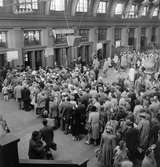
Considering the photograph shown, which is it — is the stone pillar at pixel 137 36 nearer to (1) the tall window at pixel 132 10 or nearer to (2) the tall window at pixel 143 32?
(2) the tall window at pixel 143 32

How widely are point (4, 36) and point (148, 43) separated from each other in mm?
24721

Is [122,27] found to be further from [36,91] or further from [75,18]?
[36,91]

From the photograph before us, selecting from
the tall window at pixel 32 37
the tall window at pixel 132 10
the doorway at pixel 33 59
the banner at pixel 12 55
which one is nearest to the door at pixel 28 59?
the doorway at pixel 33 59

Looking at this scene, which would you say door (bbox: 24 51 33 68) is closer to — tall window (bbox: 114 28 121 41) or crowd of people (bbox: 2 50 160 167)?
crowd of people (bbox: 2 50 160 167)

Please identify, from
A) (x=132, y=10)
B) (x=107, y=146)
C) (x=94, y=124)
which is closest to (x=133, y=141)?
(x=107, y=146)

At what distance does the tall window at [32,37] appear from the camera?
19586mm

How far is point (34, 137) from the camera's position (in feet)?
19.1

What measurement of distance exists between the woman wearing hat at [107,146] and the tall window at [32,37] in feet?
49.7

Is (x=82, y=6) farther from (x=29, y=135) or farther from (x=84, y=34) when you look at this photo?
(x=29, y=135)

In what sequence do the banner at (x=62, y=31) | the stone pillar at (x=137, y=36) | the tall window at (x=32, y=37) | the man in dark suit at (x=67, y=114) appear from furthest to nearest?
the stone pillar at (x=137, y=36)
the banner at (x=62, y=31)
the tall window at (x=32, y=37)
the man in dark suit at (x=67, y=114)

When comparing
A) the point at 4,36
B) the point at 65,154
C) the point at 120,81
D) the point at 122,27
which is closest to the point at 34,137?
the point at 65,154

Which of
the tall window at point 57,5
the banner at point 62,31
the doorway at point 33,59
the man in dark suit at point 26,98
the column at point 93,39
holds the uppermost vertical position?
the tall window at point 57,5

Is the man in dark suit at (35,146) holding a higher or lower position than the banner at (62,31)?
lower

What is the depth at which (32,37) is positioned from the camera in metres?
20.1
